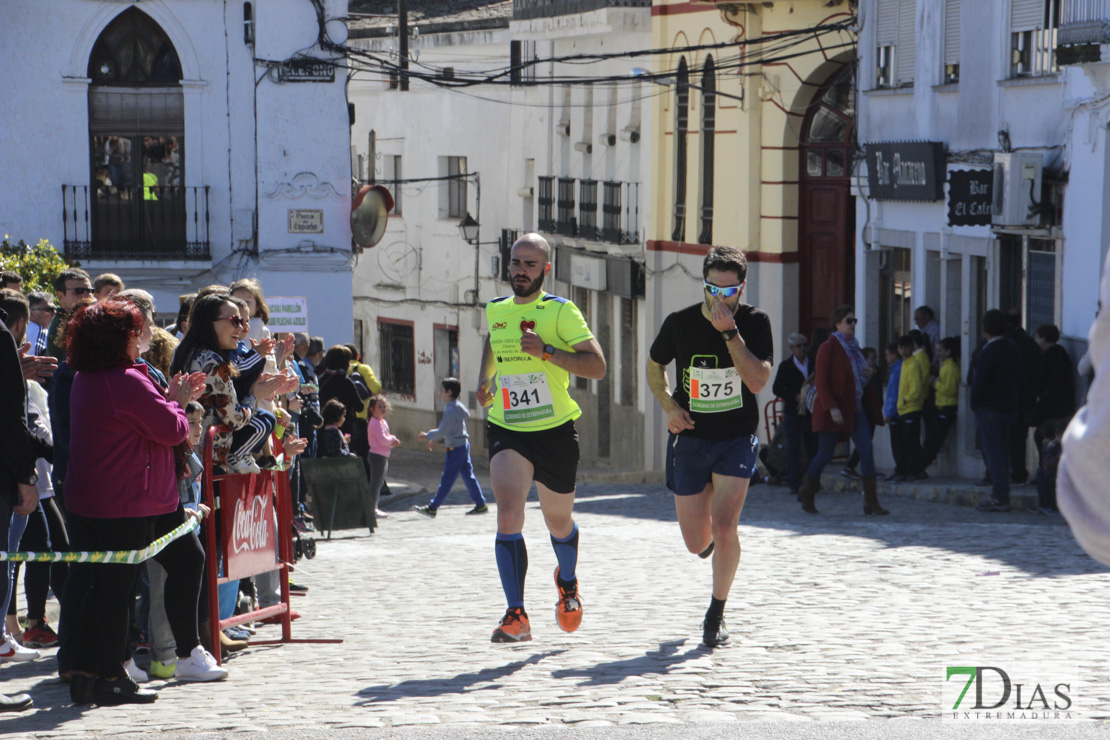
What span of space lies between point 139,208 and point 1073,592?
19.1 meters

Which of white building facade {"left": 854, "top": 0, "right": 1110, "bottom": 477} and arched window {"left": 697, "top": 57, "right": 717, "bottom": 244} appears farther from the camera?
arched window {"left": 697, "top": 57, "right": 717, "bottom": 244}

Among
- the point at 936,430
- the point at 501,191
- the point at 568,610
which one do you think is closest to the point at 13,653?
the point at 568,610

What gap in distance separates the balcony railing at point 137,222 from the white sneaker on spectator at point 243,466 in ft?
60.4

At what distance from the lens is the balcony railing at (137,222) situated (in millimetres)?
25812

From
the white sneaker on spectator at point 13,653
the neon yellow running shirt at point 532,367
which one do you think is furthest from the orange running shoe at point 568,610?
the white sneaker on spectator at point 13,653

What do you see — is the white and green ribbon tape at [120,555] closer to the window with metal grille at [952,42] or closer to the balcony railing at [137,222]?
the window with metal grille at [952,42]

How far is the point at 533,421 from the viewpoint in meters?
8.57

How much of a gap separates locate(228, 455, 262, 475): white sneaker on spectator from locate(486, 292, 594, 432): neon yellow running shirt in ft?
4.02

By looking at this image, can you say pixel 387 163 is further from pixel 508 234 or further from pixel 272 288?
pixel 272 288

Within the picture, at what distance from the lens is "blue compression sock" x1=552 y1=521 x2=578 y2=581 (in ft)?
28.0

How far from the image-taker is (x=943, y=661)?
25.1ft

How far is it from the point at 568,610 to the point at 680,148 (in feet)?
73.7

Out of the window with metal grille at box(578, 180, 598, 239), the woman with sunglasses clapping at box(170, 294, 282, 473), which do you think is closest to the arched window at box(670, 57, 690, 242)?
the window with metal grille at box(578, 180, 598, 239)

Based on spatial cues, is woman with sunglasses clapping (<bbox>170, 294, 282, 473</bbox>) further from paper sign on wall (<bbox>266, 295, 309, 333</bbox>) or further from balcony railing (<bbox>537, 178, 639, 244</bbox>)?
balcony railing (<bbox>537, 178, 639, 244</bbox>)
